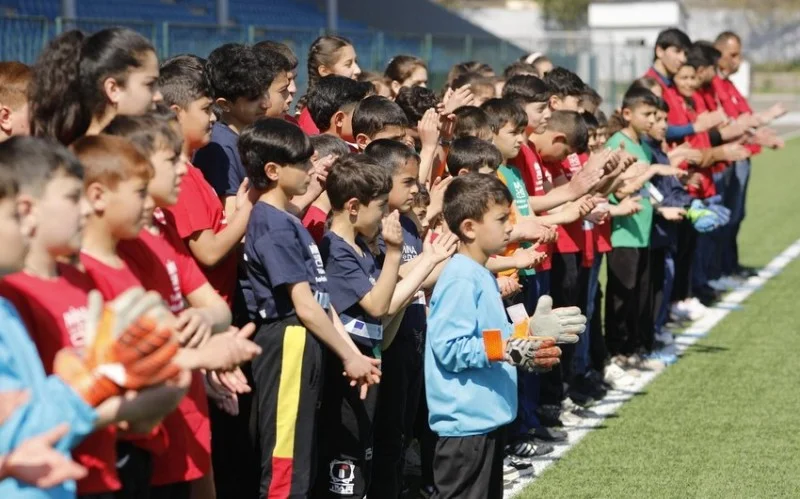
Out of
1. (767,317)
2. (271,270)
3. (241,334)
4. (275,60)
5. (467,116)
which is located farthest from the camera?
(767,317)

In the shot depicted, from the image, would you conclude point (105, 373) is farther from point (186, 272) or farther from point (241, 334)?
point (186, 272)

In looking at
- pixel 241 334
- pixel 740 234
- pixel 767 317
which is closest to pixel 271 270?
pixel 241 334

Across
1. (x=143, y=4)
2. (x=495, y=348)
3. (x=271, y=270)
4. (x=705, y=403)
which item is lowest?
(x=705, y=403)

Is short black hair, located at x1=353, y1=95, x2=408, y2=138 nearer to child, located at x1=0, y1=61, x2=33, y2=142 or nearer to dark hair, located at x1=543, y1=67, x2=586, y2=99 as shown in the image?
child, located at x1=0, y1=61, x2=33, y2=142

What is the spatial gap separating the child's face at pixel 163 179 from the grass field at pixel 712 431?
118 inches

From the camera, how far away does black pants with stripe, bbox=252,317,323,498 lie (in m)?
4.83

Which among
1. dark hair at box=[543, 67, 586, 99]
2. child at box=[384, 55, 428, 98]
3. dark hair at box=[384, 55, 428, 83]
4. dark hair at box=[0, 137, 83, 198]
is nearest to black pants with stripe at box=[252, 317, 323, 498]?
dark hair at box=[0, 137, 83, 198]

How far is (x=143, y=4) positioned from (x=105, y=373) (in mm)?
17167

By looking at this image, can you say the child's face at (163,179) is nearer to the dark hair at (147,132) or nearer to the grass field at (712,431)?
the dark hair at (147,132)

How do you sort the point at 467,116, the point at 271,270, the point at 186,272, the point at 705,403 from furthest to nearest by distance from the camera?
1. the point at 705,403
2. the point at 467,116
3. the point at 271,270
4. the point at 186,272

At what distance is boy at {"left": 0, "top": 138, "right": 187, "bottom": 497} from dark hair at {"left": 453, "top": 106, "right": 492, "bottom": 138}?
368 cm

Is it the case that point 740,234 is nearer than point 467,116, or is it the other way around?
point 467,116

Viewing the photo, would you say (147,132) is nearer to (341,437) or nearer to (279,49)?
(341,437)

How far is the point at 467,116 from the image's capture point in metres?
6.92
